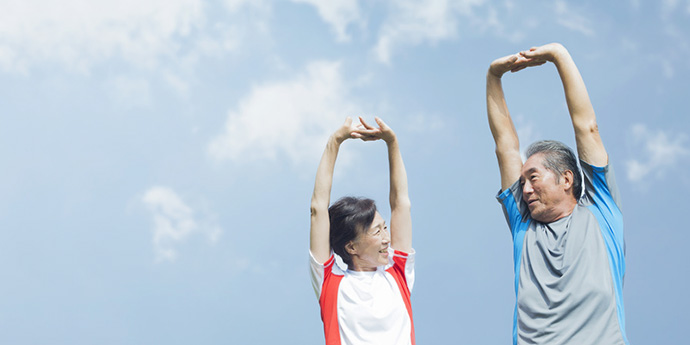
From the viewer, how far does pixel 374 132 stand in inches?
181

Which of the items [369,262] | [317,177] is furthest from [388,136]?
[369,262]

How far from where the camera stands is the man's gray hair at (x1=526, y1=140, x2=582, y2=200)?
3.89m

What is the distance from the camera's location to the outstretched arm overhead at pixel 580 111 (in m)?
3.82

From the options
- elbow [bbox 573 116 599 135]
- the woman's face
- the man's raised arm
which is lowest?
the woman's face

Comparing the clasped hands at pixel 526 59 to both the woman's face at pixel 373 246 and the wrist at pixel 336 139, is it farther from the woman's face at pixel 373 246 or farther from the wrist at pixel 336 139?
the woman's face at pixel 373 246

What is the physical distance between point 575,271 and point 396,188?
1.38 meters

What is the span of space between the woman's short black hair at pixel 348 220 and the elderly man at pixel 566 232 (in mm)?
902

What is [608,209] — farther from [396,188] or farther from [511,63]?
[396,188]

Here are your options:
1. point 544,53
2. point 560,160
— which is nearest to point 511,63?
point 544,53

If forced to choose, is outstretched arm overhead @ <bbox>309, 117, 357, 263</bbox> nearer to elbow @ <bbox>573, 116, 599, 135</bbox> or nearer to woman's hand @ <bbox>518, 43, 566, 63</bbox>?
woman's hand @ <bbox>518, 43, 566, 63</bbox>

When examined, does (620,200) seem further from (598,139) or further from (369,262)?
(369,262)

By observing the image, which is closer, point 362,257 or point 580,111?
point 580,111

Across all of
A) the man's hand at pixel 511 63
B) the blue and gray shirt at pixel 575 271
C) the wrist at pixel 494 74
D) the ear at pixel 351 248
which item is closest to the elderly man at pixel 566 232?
the blue and gray shirt at pixel 575 271

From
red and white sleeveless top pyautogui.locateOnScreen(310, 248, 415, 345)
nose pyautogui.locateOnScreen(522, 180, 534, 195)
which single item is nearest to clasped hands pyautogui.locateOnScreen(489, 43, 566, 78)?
nose pyautogui.locateOnScreen(522, 180, 534, 195)
